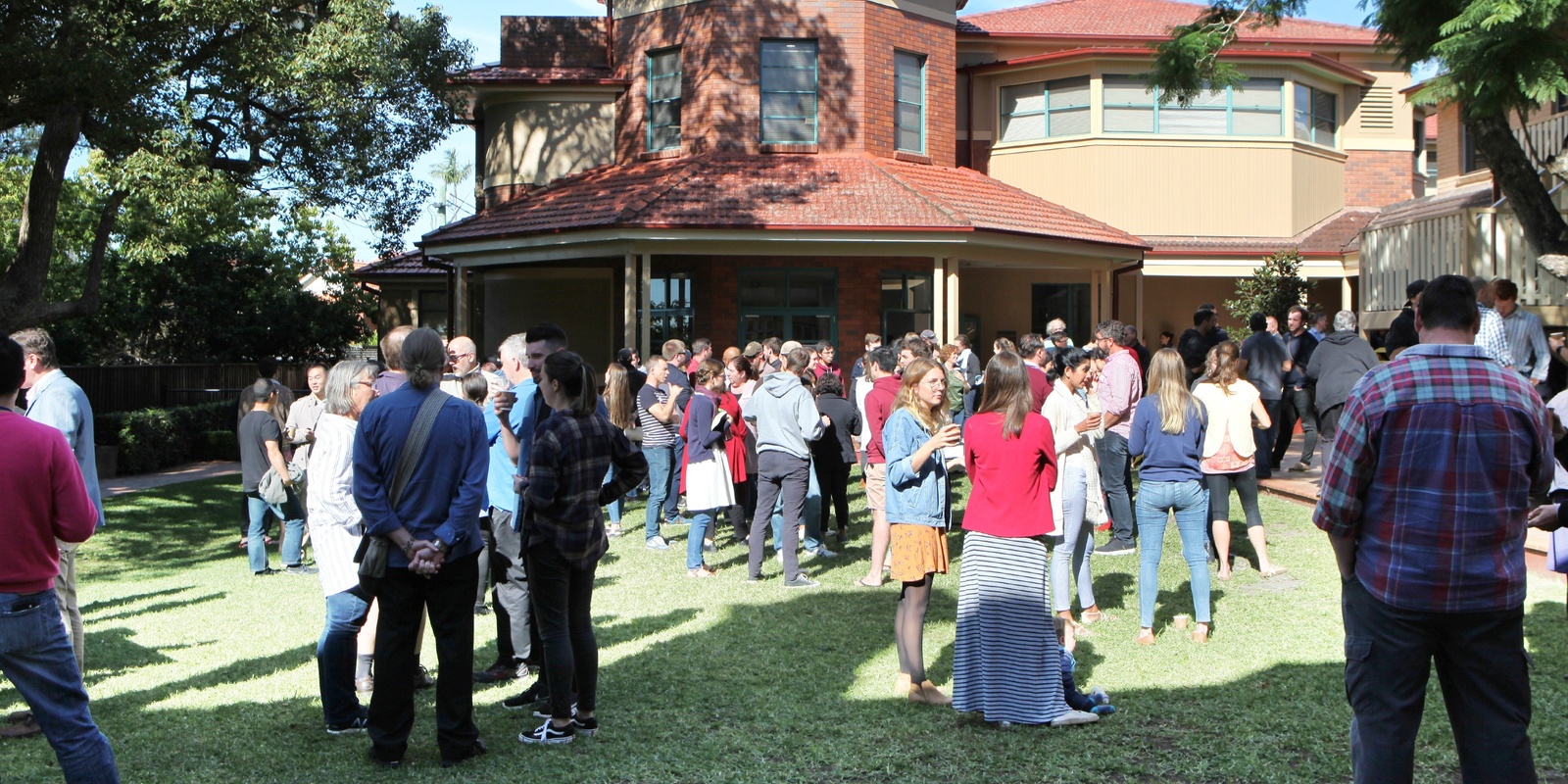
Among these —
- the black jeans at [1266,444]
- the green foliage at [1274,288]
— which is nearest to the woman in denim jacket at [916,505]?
the black jeans at [1266,444]

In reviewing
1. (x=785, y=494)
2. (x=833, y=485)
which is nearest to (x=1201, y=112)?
(x=833, y=485)

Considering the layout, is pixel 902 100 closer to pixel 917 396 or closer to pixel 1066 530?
pixel 1066 530

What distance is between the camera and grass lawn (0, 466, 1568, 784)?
5.57 m

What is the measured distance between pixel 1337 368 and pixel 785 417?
5847 millimetres

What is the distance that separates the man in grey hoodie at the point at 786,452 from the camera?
9758 millimetres

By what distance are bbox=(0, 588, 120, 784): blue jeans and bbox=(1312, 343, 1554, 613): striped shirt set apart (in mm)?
4327

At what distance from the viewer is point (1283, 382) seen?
14.0 metres

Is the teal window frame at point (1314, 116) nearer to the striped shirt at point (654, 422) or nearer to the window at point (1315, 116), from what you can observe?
the window at point (1315, 116)

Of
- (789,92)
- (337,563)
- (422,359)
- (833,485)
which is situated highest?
(789,92)

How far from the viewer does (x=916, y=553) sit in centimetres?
650

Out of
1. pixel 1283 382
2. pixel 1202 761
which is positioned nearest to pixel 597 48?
pixel 1283 382

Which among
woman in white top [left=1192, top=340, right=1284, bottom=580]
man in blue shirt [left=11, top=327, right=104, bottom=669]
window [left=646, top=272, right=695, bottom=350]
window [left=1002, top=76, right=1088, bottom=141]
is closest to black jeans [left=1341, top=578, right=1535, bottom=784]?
woman in white top [left=1192, top=340, right=1284, bottom=580]

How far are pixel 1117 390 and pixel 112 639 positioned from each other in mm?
7242

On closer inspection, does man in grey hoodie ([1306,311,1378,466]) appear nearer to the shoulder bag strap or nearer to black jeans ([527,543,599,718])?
black jeans ([527,543,599,718])
